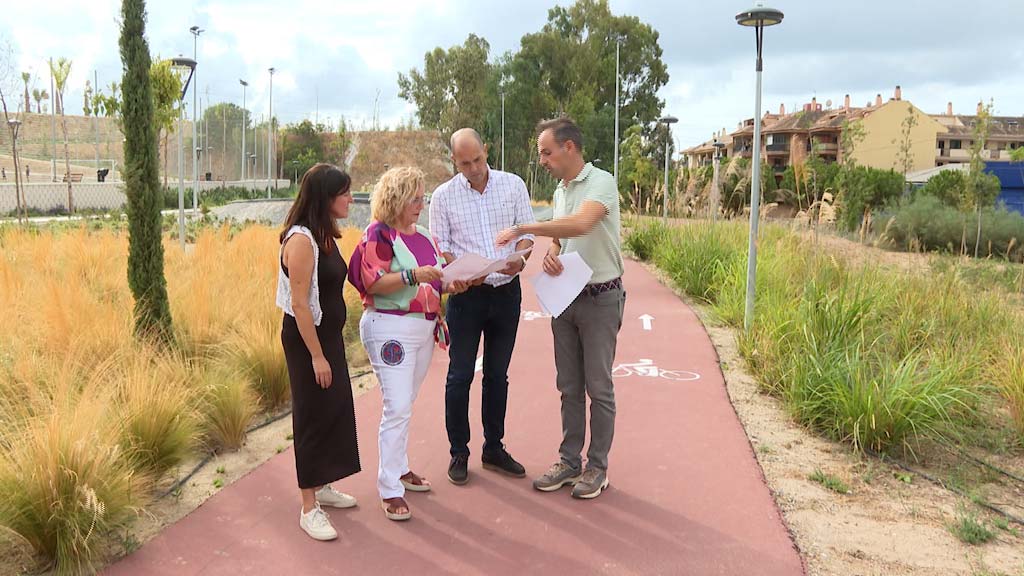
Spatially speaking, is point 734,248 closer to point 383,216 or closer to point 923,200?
point 383,216

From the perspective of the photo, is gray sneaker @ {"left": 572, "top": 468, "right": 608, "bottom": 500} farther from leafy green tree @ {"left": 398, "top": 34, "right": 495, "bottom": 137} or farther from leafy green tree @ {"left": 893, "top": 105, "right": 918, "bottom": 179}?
leafy green tree @ {"left": 398, "top": 34, "right": 495, "bottom": 137}

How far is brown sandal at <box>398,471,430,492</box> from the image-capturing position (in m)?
4.47

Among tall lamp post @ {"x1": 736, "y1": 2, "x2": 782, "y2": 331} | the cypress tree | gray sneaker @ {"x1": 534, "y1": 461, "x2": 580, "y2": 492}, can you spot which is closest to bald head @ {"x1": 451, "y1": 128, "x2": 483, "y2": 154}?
gray sneaker @ {"x1": 534, "y1": 461, "x2": 580, "y2": 492}

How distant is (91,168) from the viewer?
5266 centimetres

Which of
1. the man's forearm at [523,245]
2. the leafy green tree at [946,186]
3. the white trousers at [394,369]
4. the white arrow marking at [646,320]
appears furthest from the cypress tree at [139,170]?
the leafy green tree at [946,186]

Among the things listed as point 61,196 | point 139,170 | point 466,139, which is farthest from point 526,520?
point 61,196

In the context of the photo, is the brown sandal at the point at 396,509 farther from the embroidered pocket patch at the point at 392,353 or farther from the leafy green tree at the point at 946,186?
the leafy green tree at the point at 946,186

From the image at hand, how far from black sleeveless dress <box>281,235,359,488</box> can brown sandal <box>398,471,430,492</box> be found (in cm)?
43

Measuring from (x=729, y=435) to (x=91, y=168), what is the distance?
5566cm

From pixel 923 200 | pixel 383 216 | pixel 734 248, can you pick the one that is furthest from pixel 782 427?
pixel 923 200

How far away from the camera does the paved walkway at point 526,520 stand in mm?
3650

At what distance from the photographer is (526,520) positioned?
4.13m

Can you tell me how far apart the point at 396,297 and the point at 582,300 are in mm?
988

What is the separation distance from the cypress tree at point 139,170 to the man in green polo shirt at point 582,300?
3939 mm
